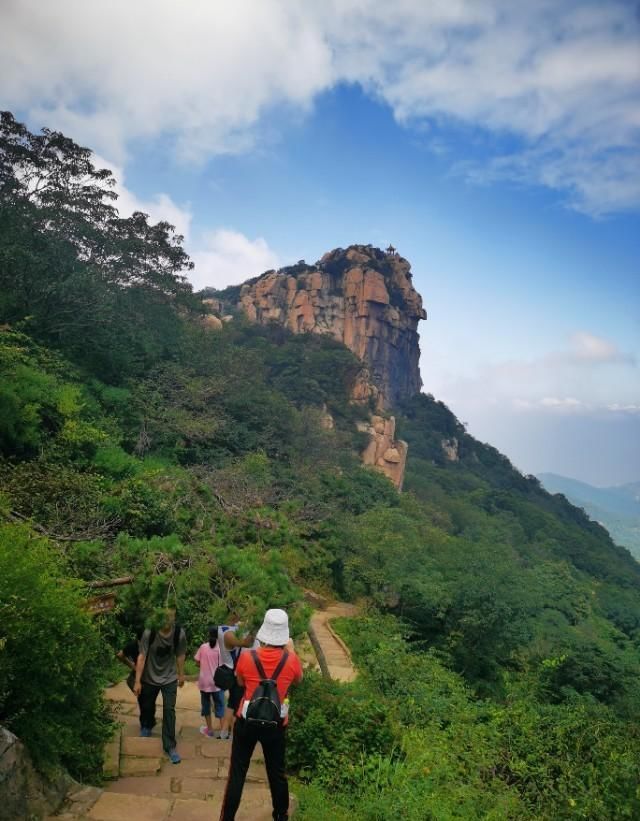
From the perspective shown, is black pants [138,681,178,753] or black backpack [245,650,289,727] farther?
black pants [138,681,178,753]

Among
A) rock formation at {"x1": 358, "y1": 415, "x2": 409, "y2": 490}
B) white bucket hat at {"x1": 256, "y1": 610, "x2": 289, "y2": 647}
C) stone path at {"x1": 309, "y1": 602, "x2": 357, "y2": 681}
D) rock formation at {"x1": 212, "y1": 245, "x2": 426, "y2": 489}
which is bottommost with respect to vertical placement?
stone path at {"x1": 309, "y1": 602, "x2": 357, "y2": 681}

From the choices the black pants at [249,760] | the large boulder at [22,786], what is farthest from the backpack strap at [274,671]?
the large boulder at [22,786]

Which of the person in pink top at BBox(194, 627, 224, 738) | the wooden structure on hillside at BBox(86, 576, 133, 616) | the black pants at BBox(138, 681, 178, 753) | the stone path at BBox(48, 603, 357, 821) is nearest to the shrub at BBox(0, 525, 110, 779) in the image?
the stone path at BBox(48, 603, 357, 821)

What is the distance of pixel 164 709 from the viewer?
488 centimetres

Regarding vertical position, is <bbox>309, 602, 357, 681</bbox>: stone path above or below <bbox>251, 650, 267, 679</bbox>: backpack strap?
below

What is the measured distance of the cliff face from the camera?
192 ft

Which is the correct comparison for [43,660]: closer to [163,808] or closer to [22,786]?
[22,786]

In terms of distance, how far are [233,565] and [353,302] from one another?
55306 mm

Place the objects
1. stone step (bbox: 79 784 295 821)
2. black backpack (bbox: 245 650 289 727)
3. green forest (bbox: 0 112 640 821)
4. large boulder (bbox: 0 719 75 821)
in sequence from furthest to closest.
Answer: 1. green forest (bbox: 0 112 640 821)
2. stone step (bbox: 79 784 295 821)
3. black backpack (bbox: 245 650 289 727)
4. large boulder (bbox: 0 719 75 821)

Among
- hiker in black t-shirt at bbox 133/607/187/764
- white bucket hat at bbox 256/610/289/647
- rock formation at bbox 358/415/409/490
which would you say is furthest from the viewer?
rock formation at bbox 358/415/409/490

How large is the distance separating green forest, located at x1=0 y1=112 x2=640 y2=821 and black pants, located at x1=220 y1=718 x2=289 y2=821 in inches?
18.0

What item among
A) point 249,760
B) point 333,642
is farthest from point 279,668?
point 333,642

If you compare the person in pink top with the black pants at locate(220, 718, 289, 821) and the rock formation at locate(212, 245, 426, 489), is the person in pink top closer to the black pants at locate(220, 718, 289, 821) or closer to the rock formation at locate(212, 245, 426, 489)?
the black pants at locate(220, 718, 289, 821)

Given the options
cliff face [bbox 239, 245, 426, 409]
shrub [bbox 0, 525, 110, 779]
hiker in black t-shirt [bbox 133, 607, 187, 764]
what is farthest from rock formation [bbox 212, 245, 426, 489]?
shrub [bbox 0, 525, 110, 779]
